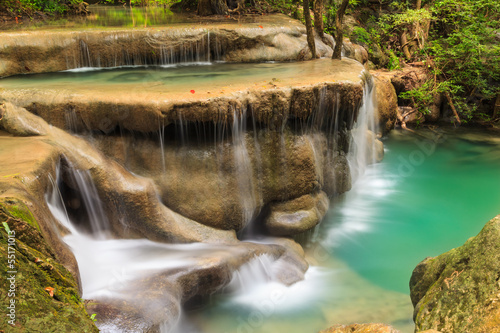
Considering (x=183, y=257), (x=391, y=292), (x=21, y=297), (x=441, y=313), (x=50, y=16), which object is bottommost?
(x=391, y=292)

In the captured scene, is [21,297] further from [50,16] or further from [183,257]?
[50,16]

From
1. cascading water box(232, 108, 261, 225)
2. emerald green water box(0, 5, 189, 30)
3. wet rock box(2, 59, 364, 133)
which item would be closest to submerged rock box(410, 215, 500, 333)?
cascading water box(232, 108, 261, 225)

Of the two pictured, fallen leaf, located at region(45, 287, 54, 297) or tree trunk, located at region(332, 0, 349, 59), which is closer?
fallen leaf, located at region(45, 287, 54, 297)

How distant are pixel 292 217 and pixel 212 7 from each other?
7.40 m

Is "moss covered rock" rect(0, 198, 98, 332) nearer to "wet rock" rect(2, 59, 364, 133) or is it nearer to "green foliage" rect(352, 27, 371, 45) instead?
"wet rock" rect(2, 59, 364, 133)

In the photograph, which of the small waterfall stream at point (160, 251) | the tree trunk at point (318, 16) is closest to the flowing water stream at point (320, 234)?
the small waterfall stream at point (160, 251)

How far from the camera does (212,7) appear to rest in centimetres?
1133

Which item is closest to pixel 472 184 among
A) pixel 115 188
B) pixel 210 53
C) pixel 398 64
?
pixel 398 64

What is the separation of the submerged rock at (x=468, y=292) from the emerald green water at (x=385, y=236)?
4.82 feet

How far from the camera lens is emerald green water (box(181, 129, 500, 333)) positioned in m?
4.95

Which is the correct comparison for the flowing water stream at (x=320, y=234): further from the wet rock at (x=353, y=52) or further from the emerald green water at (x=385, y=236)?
the wet rock at (x=353, y=52)

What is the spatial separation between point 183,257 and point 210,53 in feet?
16.0

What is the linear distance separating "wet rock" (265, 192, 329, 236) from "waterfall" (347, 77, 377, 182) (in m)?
1.83

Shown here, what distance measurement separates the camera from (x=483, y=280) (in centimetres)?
300
